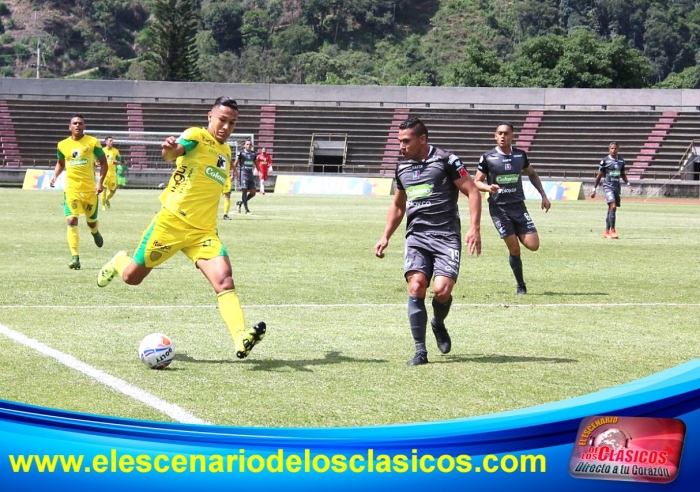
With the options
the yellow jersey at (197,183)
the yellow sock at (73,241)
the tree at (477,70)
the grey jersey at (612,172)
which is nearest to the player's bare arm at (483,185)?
the yellow jersey at (197,183)

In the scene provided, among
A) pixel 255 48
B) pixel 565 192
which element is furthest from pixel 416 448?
pixel 255 48

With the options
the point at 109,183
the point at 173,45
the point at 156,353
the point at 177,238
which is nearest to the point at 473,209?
the point at 177,238

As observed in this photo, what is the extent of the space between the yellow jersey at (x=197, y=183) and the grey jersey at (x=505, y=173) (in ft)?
19.0

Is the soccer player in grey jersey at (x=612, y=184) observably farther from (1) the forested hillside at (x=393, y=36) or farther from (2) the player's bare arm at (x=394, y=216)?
(1) the forested hillside at (x=393, y=36)

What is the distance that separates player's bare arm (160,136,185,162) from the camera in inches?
304

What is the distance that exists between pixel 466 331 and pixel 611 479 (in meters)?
7.55

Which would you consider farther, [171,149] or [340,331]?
[340,331]

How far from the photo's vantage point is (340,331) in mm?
9633

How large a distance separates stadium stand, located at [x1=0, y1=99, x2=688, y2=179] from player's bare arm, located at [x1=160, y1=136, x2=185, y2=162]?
163 ft

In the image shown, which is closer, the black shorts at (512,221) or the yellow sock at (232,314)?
the yellow sock at (232,314)

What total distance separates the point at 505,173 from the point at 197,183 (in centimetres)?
609

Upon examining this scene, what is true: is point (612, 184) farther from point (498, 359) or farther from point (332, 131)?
point (332, 131)

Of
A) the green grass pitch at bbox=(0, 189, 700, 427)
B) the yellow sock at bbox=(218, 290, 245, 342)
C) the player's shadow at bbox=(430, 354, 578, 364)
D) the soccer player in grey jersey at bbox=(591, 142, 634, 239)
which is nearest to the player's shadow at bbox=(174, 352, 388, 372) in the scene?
the green grass pitch at bbox=(0, 189, 700, 427)

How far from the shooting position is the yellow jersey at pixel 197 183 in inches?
323
